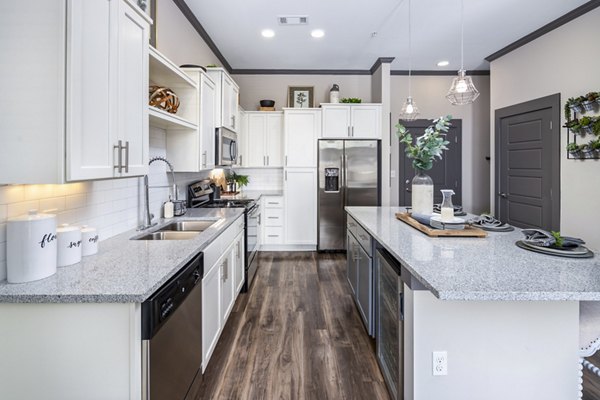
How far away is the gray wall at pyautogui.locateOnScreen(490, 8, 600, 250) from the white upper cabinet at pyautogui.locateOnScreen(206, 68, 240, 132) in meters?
3.76

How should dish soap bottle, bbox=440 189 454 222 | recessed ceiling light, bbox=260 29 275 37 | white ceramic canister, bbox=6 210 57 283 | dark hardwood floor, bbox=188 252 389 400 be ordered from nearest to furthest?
white ceramic canister, bbox=6 210 57 283
dark hardwood floor, bbox=188 252 389 400
dish soap bottle, bbox=440 189 454 222
recessed ceiling light, bbox=260 29 275 37

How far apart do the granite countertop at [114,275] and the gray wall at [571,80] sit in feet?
12.6

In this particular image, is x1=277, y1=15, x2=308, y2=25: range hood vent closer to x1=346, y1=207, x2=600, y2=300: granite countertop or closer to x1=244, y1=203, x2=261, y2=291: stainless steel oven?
x1=244, y1=203, x2=261, y2=291: stainless steel oven

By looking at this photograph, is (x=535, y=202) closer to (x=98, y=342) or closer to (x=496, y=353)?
(x=496, y=353)

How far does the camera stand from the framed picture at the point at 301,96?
18.4ft

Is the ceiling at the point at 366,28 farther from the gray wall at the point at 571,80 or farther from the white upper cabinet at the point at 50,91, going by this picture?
the white upper cabinet at the point at 50,91

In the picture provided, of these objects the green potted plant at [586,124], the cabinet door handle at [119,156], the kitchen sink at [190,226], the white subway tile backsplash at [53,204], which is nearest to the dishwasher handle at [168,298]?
the cabinet door handle at [119,156]

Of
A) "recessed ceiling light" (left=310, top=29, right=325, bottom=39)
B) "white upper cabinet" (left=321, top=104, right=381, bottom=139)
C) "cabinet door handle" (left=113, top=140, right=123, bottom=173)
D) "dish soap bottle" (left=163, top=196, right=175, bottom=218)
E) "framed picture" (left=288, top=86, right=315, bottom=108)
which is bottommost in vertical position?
"dish soap bottle" (left=163, top=196, right=175, bottom=218)

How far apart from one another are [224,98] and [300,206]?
2243 mm

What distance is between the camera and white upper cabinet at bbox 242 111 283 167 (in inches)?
215

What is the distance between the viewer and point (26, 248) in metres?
1.26

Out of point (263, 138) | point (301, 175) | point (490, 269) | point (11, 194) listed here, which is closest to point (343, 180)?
point (301, 175)

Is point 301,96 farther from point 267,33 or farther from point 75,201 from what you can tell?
point 75,201

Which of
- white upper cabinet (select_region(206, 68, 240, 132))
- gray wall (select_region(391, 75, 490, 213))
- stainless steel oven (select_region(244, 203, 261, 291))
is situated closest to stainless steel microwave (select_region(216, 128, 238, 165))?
white upper cabinet (select_region(206, 68, 240, 132))
